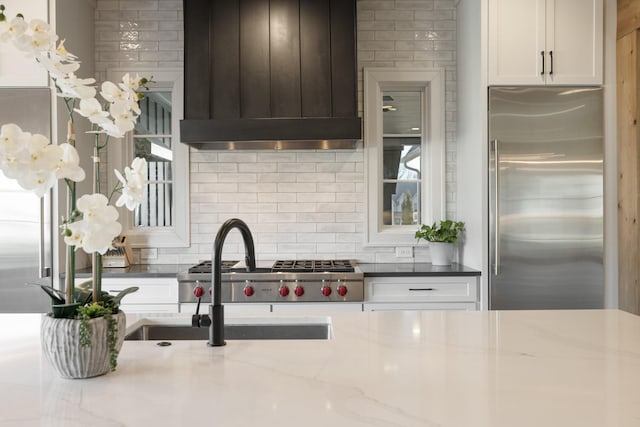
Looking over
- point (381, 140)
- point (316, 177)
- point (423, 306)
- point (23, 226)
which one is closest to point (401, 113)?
point (381, 140)

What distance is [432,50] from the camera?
3963 millimetres

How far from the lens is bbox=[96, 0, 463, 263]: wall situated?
12.9ft

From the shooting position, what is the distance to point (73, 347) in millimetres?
1202

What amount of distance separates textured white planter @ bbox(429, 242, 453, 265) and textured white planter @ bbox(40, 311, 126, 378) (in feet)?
9.21

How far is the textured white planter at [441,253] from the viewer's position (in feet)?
12.2

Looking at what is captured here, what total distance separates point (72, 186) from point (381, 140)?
2962 mm

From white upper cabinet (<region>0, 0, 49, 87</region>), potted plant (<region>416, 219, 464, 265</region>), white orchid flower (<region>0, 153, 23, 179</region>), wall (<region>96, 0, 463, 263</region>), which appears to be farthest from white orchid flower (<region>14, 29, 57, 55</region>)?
potted plant (<region>416, 219, 464, 265</region>)

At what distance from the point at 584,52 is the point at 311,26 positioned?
5.66ft

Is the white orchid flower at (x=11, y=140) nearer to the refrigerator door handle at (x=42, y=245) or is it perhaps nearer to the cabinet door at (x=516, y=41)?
the refrigerator door handle at (x=42, y=245)

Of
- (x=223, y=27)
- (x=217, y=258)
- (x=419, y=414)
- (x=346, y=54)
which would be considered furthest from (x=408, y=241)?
(x=419, y=414)

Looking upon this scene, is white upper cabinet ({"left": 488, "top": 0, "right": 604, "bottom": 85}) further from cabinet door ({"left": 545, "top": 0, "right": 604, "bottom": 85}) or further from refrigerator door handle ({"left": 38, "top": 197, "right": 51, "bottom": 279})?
refrigerator door handle ({"left": 38, "top": 197, "right": 51, "bottom": 279})

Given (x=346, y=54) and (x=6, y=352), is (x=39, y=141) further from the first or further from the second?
(x=346, y=54)

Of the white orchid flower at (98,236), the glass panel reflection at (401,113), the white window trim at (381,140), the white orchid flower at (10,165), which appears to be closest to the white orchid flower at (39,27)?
the white orchid flower at (10,165)

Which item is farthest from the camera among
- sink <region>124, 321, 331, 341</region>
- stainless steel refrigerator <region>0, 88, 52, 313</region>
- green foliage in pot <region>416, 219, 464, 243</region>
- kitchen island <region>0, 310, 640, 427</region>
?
green foliage in pot <region>416, 219, 464, 243</region>
